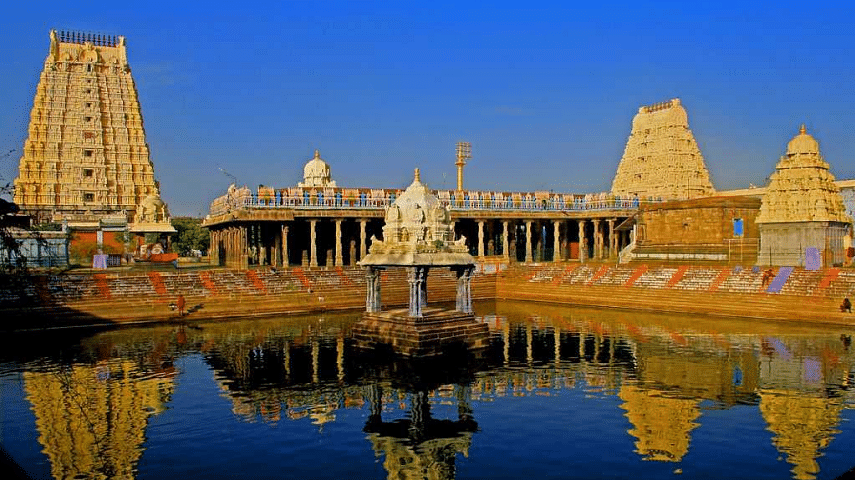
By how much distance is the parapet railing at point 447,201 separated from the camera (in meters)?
55.1

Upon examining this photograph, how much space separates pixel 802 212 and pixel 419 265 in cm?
2772

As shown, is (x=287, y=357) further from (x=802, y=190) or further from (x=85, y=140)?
(x=85, y=140)

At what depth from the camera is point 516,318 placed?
136ft

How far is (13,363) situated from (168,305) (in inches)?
534

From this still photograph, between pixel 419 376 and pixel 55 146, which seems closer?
pixel 419 376

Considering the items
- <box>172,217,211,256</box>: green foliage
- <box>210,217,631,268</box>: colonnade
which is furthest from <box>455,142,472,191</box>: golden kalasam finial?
<box>172,217,211,256</box>: green foliage

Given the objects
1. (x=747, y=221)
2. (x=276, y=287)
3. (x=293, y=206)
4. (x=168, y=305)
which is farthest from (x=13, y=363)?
(x=747, y=221)

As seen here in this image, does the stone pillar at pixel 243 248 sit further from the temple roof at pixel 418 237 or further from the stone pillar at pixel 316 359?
the temple roof at pixel 418 237

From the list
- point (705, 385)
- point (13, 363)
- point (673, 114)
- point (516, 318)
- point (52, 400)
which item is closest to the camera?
point (52, 400)

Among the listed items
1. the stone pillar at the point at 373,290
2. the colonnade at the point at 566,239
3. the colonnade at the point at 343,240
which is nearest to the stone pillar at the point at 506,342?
the stone pillar at the point at 373,290

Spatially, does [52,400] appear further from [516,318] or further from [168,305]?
[516,318]

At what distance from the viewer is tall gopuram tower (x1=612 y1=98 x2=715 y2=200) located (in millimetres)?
88625

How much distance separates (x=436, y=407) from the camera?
68.5 feet

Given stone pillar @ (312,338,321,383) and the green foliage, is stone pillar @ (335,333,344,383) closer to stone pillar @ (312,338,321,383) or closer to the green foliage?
stone pillar @ (312,338,321,383)
